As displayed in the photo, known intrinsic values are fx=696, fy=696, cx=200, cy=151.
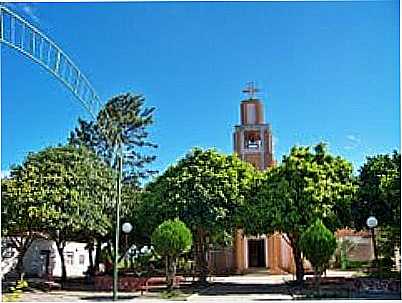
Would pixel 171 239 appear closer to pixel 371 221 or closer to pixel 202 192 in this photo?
pixel 202 192

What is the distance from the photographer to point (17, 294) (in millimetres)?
5637

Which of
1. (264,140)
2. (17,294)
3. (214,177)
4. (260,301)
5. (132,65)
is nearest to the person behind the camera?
(17,294)

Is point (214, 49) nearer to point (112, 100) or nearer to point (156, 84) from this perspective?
point (156, 84)

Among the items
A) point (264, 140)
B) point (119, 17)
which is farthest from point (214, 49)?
point (264, 140)

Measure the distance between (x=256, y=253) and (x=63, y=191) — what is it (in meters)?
9.28

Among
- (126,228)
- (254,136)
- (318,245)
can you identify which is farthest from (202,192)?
(254,136)

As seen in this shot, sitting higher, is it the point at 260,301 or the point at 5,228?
the point at 5,228

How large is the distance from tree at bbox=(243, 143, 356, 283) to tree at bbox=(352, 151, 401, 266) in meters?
0.27

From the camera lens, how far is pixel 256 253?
22.7m

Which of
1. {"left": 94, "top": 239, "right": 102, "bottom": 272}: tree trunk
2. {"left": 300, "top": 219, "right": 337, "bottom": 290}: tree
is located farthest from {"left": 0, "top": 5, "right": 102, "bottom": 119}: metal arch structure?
{"left": 94, "top": 239, "right": 102, "bottom": 272}: tree trunk

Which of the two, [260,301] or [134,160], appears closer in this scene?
[260,301]

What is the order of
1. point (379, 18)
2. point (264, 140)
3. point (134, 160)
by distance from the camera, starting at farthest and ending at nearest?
1. point (134, 160)
2. point (264, 140)
3. point (379, 18)

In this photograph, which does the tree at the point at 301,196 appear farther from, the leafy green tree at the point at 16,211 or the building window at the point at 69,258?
the building window at the point at 69,258

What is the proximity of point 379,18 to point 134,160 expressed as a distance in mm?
15835
